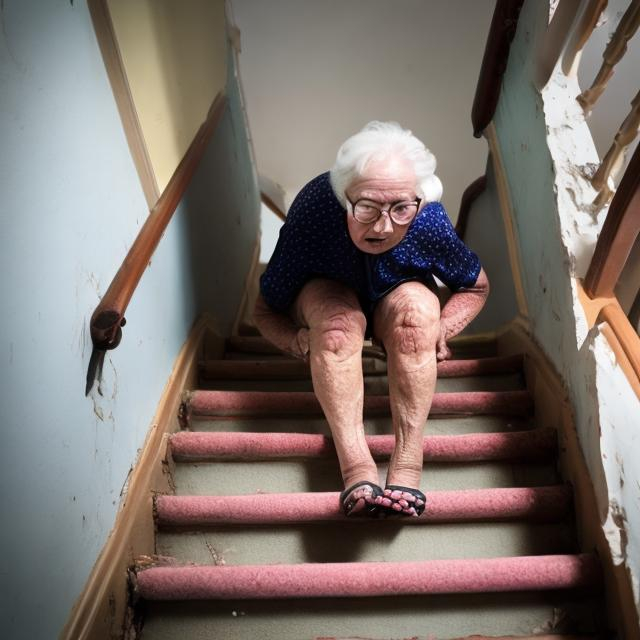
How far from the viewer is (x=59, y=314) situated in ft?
3.89

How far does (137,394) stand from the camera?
158 cm

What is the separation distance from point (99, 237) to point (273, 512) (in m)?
0.74

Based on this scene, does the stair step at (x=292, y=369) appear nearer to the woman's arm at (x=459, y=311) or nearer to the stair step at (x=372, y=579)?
the woman's arm at (x=459, y=311)

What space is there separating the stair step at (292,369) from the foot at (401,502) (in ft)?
2.31

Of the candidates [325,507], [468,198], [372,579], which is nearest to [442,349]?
[325,507]

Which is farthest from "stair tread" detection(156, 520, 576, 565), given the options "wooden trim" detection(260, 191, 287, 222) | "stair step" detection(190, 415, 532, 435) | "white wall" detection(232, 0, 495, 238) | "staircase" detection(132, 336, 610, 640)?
"white wall" detection(232, 0, 495, 238)

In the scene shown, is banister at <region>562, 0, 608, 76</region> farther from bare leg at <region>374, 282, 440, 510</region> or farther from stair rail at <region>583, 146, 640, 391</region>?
bare leg at <region>374, 282, 440, 510</region>

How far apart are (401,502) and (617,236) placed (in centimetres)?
79

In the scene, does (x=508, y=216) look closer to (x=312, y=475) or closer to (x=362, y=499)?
(x=312, y=475)

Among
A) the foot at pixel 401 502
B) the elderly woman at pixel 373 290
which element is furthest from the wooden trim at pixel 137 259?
the foot at pixel 401 502

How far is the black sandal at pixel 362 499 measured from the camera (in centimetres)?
142

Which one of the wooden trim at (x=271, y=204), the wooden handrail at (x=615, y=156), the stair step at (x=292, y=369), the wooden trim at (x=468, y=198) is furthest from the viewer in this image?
the wooden trim at (x=271, y=204)

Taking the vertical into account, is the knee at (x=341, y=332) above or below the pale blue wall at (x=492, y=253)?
below

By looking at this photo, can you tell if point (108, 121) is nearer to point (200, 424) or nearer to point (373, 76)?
point (200, 424)
